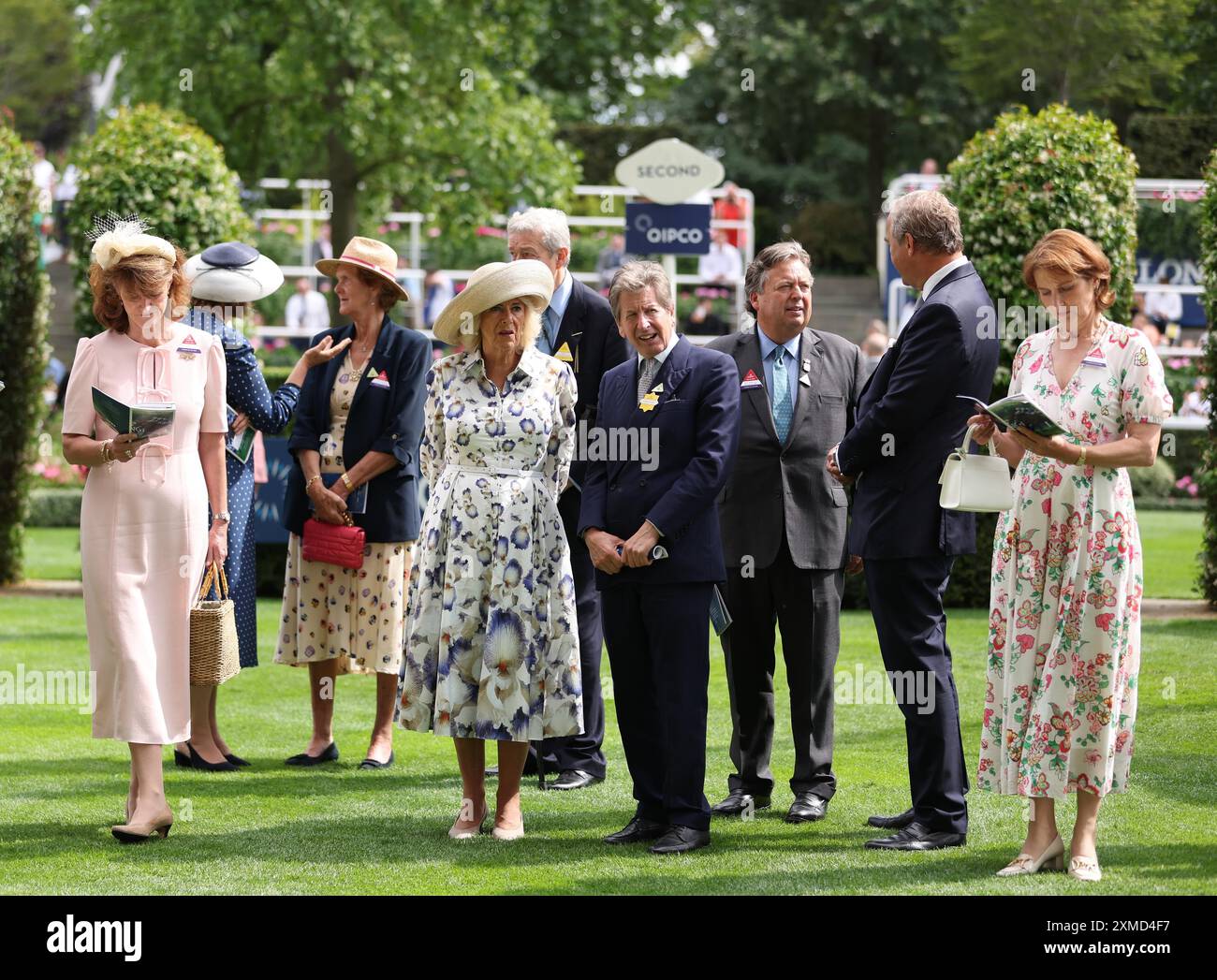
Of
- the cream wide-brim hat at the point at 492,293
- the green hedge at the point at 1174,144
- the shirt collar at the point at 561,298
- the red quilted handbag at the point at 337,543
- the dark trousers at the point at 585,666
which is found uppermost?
the green hedge at the point at 1174,144

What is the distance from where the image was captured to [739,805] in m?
6.89

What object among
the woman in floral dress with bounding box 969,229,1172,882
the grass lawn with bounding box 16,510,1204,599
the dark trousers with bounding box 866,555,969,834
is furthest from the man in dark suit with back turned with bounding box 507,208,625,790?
the grass lawn with bounding box 16,510,1204,599

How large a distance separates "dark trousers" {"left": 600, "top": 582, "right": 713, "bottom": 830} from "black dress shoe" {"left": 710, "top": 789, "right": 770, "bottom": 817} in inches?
20.3

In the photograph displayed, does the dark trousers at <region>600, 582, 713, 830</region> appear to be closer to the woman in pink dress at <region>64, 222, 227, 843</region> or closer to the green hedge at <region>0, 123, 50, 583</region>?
the woman in pink dress at <region>64, 222, 227, 843</region>

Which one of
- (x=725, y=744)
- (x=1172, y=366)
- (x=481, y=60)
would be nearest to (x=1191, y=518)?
(x=1172, y=366)

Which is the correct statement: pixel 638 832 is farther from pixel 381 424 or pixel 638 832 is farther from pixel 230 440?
pixel 230 440

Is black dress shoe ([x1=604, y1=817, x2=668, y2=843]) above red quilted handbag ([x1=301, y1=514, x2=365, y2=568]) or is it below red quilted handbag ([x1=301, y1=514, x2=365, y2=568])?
below

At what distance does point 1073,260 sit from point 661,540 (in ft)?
5.89

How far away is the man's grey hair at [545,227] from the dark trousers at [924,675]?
2.10 m

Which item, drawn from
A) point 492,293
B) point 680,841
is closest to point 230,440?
point 492,293

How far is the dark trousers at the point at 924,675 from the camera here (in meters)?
6.16

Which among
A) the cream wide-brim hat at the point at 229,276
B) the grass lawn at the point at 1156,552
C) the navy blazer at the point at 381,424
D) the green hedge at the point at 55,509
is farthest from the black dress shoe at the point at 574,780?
the green hedge at the point at 55,509

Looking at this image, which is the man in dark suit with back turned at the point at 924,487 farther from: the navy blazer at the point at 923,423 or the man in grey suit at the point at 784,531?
the man in grey suit at the point at 784,531

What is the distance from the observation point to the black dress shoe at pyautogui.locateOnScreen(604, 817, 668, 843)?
20.8 ft
